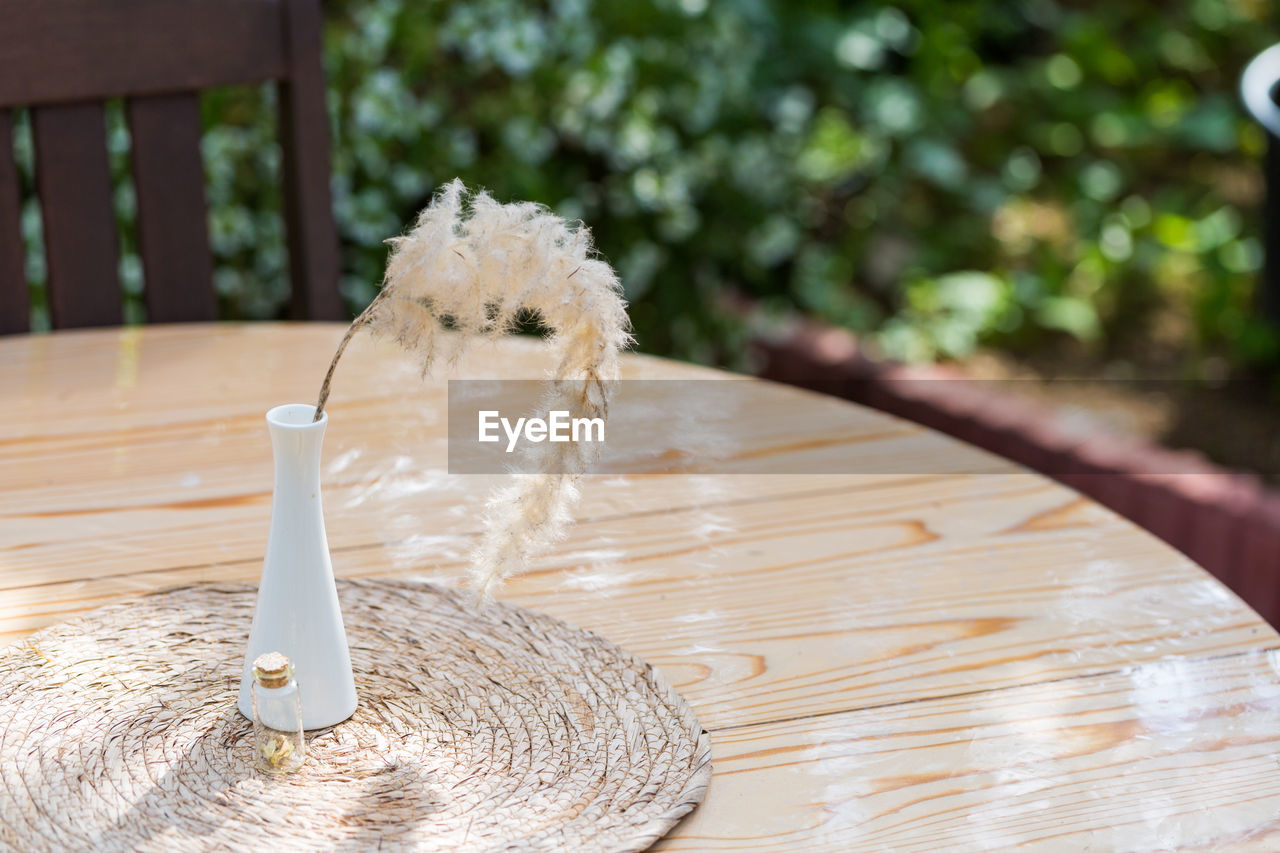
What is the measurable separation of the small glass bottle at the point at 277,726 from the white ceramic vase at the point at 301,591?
0.02 meters

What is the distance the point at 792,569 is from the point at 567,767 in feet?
0.95

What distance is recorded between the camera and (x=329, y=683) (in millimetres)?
756

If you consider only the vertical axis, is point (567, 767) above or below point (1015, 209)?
below

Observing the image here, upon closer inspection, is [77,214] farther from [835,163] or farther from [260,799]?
[835,163]

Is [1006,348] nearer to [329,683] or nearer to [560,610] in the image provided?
[560,610]

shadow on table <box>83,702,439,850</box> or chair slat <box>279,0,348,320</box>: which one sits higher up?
chair slat <box>279,0,348,320</box>

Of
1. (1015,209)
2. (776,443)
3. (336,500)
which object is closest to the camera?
(336,500)

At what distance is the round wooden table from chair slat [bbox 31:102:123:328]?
12 cm

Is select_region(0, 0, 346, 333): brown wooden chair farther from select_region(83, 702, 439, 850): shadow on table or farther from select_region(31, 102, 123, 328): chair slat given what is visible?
select_region(83, 702, 439, 850): shadow on table

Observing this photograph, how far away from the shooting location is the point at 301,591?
0.75 metres

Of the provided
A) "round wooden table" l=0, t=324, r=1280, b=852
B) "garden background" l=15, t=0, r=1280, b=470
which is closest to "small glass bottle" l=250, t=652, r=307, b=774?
"round wooden table" l=0, t=324, r=1280, b=852

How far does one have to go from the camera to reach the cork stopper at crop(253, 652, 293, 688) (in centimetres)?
70

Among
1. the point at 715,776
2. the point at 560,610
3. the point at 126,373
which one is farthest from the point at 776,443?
the point at 126,373

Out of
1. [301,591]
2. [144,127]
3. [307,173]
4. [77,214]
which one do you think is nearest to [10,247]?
[77,214]
